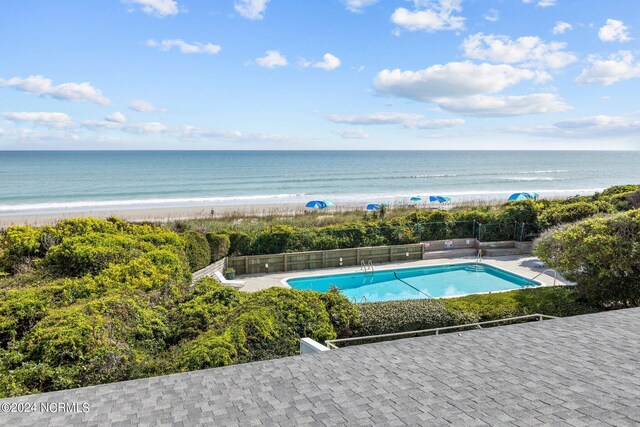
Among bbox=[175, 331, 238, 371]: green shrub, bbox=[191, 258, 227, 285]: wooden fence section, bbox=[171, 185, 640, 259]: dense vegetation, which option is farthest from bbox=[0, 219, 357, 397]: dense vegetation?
bbox=[171, 185, 640, 259]: dense vegetation

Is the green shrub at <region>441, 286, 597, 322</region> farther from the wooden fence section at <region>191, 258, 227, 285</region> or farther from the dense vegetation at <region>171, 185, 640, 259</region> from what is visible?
the dense vegetation at <region>171, 185, 640, 259</region>

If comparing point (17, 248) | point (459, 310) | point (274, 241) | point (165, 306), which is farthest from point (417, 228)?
point (17, 248)

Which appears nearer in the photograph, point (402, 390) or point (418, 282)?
point (402, 390)

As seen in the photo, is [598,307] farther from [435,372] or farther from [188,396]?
[188,396]

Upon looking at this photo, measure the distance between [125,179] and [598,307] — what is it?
7089 centimetres

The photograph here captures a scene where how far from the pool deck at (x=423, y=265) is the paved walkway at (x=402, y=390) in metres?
11.9

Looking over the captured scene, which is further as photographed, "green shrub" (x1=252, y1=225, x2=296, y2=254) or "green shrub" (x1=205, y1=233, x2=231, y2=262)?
"green shrub" (x1=252, y1=225, x2=296, y2=254)

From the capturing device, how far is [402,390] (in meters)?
6.03

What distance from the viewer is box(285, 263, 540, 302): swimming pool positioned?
19.5 metres

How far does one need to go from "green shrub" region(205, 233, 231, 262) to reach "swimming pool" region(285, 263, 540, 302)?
3338 millimetres

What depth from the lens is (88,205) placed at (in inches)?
1774

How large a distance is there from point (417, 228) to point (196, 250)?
12.3 m

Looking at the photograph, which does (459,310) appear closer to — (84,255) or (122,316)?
(122,316)

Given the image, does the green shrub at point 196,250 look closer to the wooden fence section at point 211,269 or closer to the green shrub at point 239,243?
the wooden fence section at point 211,269
